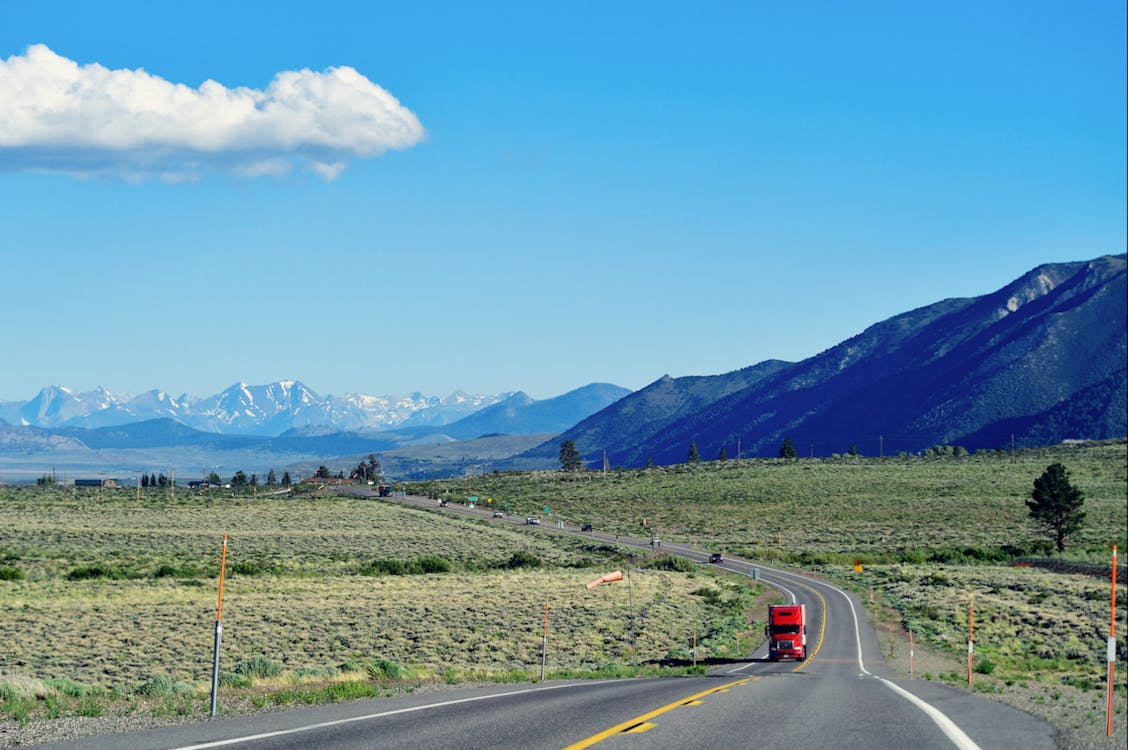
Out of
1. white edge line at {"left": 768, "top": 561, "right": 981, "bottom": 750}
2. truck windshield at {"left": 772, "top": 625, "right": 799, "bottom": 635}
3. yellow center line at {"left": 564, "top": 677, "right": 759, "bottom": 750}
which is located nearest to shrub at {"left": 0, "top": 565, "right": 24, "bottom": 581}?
truck windshield at {"left": 772, "top": 625, "right": 799, "bottom": 635}

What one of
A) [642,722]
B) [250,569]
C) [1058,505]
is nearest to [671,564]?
[250,569]

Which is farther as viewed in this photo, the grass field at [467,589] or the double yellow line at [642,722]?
the grass field at [467,589]

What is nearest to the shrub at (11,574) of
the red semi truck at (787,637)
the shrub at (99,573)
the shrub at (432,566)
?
the shrub at (99,573)

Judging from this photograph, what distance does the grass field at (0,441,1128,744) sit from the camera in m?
31.3

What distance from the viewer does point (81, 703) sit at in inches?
687

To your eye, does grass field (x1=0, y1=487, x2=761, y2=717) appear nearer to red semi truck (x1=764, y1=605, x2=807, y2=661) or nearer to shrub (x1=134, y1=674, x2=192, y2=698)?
shrub (x1=134, y1=674, x2=192, y2=698)

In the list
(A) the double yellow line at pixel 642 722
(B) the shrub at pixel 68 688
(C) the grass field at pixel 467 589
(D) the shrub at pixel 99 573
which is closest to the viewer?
(A) the double yellow line at pixel 642 722

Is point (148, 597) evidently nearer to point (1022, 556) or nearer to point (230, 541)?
point (230, 541)

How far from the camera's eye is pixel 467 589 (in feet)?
198

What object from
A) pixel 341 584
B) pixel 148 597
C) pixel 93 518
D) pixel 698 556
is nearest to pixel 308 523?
pixel 93 518

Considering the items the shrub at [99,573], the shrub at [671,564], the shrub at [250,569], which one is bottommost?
the shrub at [671,564]

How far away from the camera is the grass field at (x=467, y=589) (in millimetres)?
31328

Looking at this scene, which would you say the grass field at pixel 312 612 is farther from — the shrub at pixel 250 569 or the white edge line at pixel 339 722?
the white edge line at pixel 339 722

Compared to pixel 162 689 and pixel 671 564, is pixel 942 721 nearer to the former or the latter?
pixel 162 689
